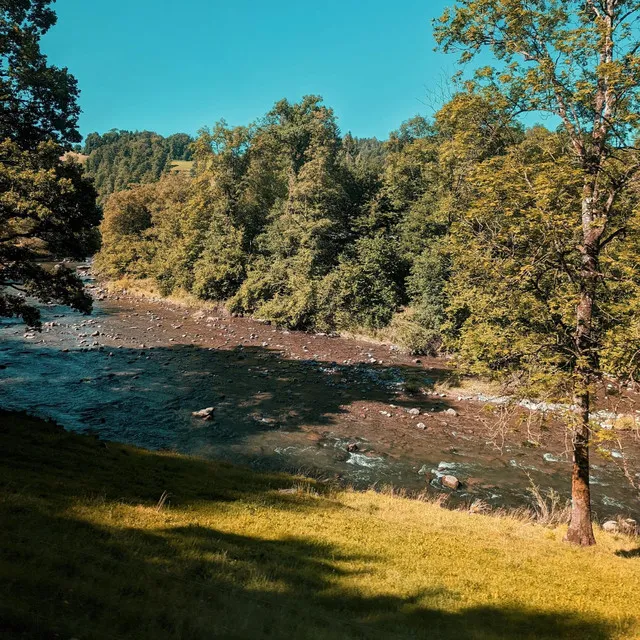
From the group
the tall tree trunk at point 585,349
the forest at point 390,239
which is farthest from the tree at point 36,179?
the tall tree trunk at point 585,349

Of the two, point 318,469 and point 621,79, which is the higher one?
point 621,79

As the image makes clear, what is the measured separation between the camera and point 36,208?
1622 centimetres

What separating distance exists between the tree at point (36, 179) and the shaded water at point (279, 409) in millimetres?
6047

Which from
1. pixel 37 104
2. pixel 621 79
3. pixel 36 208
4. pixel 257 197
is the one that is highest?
pixel 257 197

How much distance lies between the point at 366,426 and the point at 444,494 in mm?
6213

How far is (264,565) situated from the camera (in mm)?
7980

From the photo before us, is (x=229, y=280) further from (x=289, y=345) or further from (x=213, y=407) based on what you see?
(x=213, y=407)

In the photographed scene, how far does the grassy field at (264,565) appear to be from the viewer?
229 inches

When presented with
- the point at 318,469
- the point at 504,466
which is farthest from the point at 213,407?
the point at 504,466

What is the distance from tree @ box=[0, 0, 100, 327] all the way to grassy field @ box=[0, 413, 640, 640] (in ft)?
22.6

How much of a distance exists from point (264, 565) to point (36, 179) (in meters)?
15.6

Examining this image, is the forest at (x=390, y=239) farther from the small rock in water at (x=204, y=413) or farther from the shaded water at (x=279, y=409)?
the small rock in water at (x=204, y=413)

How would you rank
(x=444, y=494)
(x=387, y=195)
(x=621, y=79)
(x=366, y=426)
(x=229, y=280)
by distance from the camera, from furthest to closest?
(x=229, y=280) < (x=387, y=195) < (x=366, y=426) < (x=444, y=494) < (x=621, y=79)

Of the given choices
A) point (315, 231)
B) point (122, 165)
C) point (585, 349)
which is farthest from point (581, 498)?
point (122, 165)
